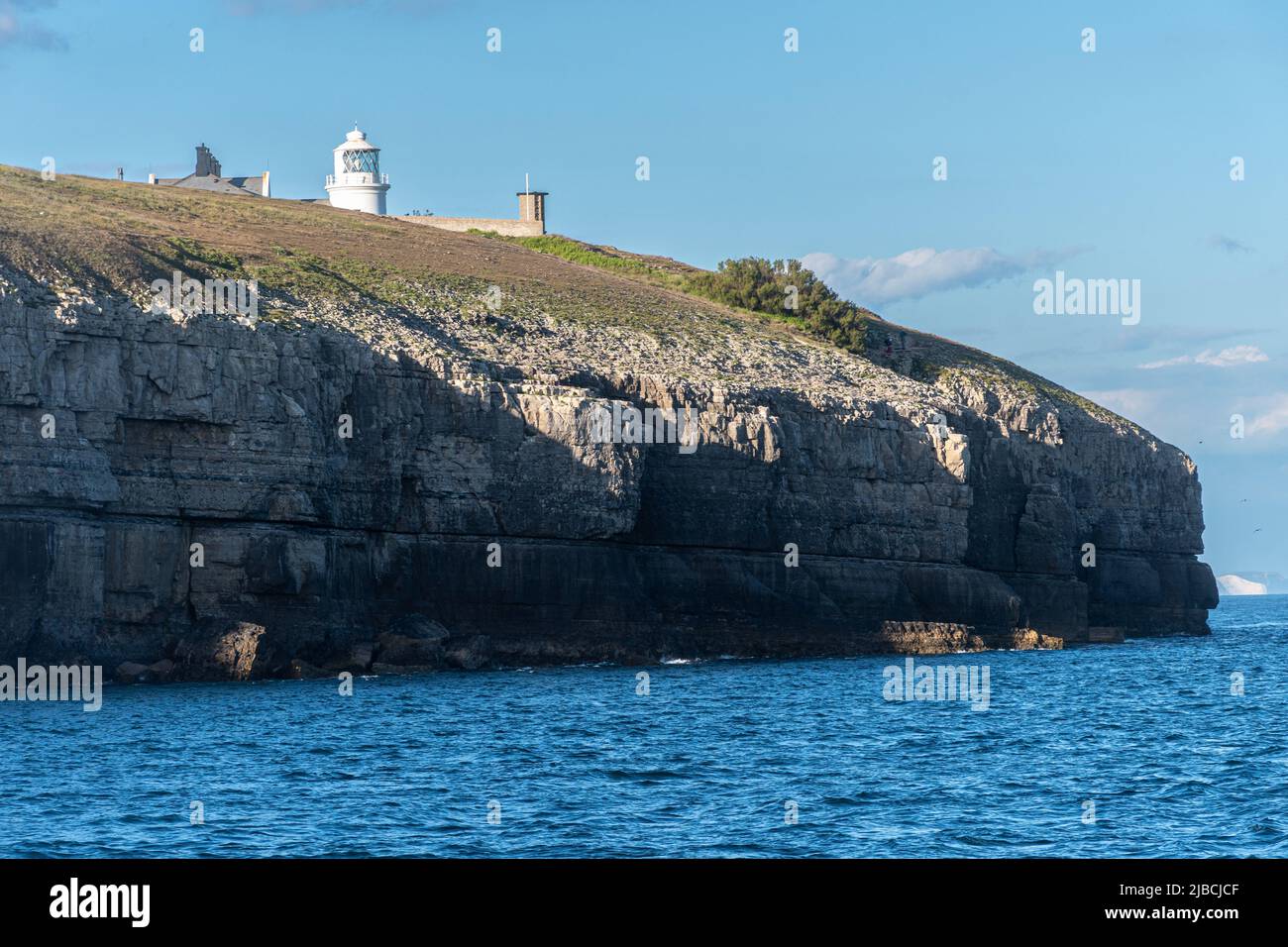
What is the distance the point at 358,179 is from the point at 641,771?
256ft

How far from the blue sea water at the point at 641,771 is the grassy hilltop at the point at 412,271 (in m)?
20.6

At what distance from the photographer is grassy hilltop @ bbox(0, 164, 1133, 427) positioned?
5928cm

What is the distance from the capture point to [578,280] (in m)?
84.9

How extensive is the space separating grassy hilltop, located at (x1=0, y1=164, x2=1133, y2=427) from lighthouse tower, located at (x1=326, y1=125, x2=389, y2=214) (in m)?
5.12

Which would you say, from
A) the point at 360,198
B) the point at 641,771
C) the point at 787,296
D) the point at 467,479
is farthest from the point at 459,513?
the point at 360,198

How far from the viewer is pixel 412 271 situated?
74312 mm

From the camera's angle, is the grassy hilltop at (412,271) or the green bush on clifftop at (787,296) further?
the green bush on clifftop at (787,296)

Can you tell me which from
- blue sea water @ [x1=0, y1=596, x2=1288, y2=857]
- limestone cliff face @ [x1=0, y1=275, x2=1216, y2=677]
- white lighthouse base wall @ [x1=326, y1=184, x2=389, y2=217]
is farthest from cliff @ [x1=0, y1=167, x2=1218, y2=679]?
white lighthouse base wall @ [x1=326, y1=184, x2=389, y2=217]

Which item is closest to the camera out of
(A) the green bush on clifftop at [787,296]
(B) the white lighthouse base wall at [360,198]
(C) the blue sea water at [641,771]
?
(C) the blue sea water at [641,771]

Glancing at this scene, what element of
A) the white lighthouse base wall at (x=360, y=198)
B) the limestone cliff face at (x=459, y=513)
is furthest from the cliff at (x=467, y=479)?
the white lighthouse base wall at (x=360, y=198)

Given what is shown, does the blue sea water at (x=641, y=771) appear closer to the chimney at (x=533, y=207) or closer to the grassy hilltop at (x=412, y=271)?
the grassy hilltop at (x=412, y=271)

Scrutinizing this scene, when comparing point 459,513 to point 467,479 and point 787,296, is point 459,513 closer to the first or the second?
point 467,479

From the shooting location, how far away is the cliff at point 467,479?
4697 cm
